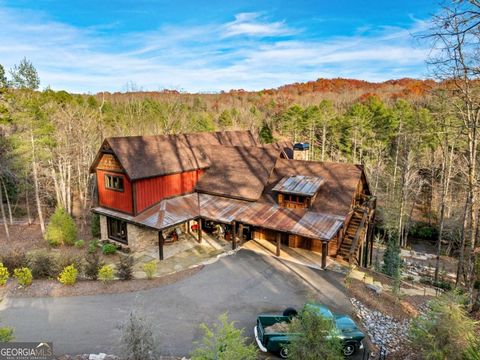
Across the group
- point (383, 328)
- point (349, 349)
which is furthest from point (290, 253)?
point (349, 349)

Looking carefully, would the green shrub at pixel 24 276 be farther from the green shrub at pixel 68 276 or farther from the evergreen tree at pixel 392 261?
the evergreen tree at pixel 392 261

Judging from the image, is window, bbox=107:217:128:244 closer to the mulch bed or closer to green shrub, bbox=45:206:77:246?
green shrub, bbox=45:206:77:246

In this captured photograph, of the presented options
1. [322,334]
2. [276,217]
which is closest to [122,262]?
[276,217]

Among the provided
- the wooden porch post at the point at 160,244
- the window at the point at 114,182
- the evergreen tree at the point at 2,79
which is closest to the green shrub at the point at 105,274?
the wooden porch post at the point at 160,244

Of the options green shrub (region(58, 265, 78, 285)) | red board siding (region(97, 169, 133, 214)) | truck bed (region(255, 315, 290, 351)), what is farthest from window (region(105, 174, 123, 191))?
truck bed (region(255, 315, 290, 351))

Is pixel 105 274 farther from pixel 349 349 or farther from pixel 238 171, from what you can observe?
pixel 238 171

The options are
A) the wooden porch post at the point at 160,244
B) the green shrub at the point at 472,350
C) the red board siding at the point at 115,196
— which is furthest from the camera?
the red board siding at the point at 115,196

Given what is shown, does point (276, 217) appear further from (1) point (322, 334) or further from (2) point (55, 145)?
(2) point (55, 145)
